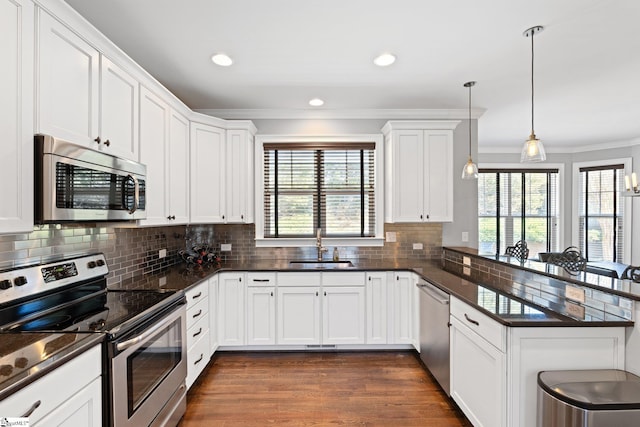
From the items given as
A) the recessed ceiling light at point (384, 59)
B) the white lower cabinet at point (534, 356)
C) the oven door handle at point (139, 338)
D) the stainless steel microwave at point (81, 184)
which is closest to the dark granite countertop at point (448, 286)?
the white lower cabinet at point (534, 356)

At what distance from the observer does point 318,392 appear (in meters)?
2.52

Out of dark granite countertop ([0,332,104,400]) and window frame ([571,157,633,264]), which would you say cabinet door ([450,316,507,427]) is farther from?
window frame ([571,157,633,264])

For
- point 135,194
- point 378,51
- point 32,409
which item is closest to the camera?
point 32,409

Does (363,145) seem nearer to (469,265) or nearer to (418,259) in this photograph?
(418,259)

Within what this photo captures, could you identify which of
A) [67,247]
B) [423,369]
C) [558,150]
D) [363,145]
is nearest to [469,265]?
[423,369]

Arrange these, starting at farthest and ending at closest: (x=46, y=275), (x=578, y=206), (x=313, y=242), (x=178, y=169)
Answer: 1. (x=578, y=206)
2. (x=313, y=242)
3. (x=178, y=169)
4. (x=46, y=275)

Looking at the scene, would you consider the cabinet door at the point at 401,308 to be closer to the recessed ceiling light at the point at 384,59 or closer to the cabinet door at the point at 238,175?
the cabinet door at the point at 238,175

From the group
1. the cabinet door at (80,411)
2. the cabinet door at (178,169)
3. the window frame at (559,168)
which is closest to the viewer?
the cabinet door at (80,411)

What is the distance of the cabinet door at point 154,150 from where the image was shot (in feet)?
7.52

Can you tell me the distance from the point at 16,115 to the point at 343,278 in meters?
2.58

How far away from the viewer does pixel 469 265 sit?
302cm

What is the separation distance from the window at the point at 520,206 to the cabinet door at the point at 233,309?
495 centimetres

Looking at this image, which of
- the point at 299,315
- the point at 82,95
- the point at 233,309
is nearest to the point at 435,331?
the point at 299,315

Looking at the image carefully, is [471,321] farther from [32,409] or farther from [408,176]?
[32,409]
